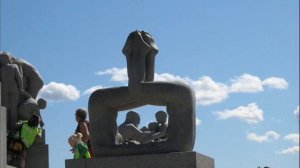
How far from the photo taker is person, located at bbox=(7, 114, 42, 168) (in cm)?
1497

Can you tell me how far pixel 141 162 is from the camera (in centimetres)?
1055

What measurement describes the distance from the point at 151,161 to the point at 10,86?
6707mm

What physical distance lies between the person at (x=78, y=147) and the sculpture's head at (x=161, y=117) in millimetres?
3165

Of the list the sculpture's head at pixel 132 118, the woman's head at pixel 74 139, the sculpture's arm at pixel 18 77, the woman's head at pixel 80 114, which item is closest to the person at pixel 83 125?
the woman's head at pixel 80 114

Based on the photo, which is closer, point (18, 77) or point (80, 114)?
point (80, 114)

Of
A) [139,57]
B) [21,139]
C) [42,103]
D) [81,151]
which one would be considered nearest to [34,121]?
[21,139]

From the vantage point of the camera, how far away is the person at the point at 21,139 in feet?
49.1

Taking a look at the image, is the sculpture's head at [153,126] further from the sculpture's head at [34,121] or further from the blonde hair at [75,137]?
the blonde hair at [75,137]

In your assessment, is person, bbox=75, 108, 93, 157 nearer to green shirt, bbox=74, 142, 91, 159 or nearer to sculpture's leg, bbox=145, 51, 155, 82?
green shirt, bbox=74, 142, 91, 159

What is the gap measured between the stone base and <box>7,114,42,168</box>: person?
436 centimetres

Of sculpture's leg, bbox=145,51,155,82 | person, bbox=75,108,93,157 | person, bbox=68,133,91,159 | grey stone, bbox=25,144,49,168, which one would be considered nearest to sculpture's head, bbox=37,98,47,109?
grey stone, bbox=25,144,49,168

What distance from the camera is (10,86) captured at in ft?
53.7

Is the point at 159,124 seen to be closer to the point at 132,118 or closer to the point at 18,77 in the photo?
the point at 132,118

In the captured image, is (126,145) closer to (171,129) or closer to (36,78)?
(171,129)
